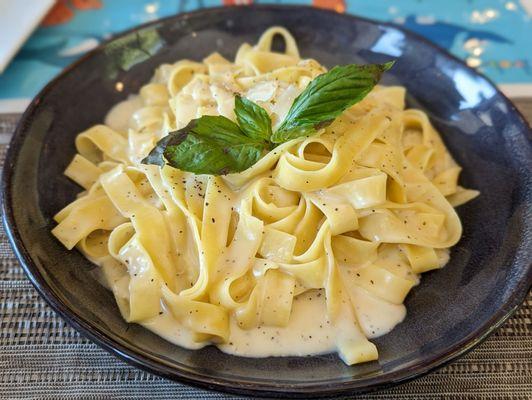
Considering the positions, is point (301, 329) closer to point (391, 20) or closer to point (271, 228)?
point (271, 228)

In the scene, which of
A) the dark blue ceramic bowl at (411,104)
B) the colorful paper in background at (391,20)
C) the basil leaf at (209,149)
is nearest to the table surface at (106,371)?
the dark blue ceramic bowl at (411,104)

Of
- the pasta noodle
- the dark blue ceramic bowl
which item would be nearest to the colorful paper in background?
the dark blue ceramic bowl

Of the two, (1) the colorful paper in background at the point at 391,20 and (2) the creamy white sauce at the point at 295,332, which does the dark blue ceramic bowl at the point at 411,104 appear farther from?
(1) the colorful paper in background at the point at 391,20

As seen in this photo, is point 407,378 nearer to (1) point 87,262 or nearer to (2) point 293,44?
(1) point 87,262

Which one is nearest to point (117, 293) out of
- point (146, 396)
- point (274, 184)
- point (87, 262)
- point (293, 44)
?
point (87, 262)

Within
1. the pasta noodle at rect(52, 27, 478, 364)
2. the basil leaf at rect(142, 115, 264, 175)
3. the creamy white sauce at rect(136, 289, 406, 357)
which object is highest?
the basil leaf at rect(142, 115, 264, 175)

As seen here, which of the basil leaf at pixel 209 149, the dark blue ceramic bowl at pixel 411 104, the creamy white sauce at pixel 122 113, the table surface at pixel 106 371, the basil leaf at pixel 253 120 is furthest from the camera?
the creamy white sauce at pixel 122 113

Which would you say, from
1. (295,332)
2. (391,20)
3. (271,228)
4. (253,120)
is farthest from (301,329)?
(391,20)

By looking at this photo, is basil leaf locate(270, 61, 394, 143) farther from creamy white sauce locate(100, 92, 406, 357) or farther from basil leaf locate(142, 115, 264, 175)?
creamy white sauce locate(100, 92, 406, 357)
